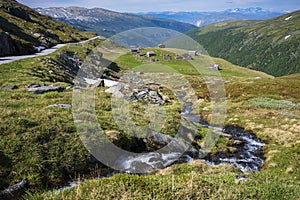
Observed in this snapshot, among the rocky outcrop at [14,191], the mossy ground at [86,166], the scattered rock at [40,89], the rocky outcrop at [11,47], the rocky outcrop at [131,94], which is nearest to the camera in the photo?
the mossy ground at [86,166]

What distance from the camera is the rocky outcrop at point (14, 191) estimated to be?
30.4 feet

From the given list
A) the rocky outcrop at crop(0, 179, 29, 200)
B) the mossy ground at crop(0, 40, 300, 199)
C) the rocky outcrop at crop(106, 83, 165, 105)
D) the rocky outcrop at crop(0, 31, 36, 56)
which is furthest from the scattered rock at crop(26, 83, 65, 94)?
the rocky outcrop at crop(0, 31, 36, 56)

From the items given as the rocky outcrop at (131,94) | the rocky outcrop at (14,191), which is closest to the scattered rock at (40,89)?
the rocky outcrop at (131,94)

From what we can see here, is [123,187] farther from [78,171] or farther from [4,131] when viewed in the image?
[4,131]

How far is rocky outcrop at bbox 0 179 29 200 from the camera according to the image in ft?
30.4

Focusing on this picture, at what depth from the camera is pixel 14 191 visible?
9609mm

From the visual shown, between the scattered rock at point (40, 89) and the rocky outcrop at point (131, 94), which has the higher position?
the scattered rock at point (40, 89)

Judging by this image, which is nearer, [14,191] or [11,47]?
[14,191]

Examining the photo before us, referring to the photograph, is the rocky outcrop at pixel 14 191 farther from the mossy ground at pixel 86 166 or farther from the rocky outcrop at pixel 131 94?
the rocky outcrop at pixel 131 94

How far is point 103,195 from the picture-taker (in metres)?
7.81

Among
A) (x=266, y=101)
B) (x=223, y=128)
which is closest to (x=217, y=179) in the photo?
(x=223, y=128)

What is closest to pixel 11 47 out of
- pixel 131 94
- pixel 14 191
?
pixel 131 94

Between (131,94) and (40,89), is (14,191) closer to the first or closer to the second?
(40,89)

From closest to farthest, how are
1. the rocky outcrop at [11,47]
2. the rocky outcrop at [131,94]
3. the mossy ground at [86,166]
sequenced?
the mossy ground at [86,166]
the rocky outcrop at [131,94]
the rocky outcrop at [11,47]
